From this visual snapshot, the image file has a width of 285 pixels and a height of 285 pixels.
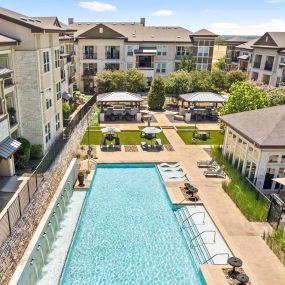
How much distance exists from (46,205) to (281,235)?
12169 mm

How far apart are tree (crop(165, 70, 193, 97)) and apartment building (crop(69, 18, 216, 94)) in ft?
36.1

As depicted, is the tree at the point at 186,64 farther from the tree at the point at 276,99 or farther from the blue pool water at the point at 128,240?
the blue pool water at the point at 128,240

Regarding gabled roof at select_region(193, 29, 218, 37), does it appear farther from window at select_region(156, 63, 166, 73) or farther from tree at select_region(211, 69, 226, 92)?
tree at select_region(211, 69, 226, 92)

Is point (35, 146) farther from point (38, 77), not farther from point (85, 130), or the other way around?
point (85, 130)

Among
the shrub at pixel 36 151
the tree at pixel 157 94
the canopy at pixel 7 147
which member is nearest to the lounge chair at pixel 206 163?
the shrub at pixel 36 151

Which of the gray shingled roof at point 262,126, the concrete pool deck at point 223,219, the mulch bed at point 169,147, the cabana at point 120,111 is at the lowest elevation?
the concrete pool deck at point 223,219

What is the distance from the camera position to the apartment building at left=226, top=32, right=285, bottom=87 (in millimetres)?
48531

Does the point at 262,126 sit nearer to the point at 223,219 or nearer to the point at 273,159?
the point at 273,159

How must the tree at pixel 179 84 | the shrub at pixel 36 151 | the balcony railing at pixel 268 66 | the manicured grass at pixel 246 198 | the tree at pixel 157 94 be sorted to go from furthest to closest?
the balcony railing at pixel 268 66, the tree at pixel 179 84, the tree at pixel 157 94, the shrub at pixel 36 151, the manicured grass at pixel 246 198

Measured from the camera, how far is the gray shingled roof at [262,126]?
61.9 feet

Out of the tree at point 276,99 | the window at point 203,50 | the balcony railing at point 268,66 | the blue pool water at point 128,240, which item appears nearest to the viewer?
the blue pool water at point 128,240

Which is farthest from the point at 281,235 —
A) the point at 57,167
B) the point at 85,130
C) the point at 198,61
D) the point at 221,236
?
the point at 198,61

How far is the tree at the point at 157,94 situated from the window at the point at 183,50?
57.4 feet

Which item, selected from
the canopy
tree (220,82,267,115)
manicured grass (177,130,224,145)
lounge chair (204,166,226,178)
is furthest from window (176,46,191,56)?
the canopy
